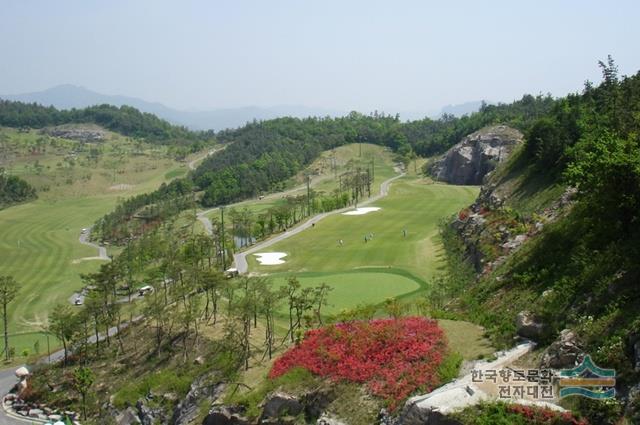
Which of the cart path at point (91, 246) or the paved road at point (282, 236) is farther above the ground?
the paved road at point (282, 236)

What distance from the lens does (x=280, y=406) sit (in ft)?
91.9

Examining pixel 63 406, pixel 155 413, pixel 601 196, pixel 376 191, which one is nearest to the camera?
pixel 601 196

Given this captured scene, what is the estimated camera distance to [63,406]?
4350 cm

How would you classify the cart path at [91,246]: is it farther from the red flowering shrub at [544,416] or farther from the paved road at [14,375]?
the red flowering shrub at [544,416]

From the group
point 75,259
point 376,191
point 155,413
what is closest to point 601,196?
point 155,413

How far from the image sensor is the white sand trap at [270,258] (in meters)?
74.8

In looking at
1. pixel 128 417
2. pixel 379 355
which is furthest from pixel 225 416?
pixel 128 417

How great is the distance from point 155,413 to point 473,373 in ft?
75.4

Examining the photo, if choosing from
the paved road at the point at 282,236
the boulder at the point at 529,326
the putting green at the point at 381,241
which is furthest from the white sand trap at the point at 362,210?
the boulder at the point at 529,326

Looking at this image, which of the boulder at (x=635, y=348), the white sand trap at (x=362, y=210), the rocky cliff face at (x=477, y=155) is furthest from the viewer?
the rocky cliff face at (x=477, y=155)

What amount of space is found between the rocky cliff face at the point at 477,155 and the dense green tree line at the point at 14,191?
126 m

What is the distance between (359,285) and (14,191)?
156908 mm

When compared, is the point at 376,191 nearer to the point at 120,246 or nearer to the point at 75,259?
the point at 120,246

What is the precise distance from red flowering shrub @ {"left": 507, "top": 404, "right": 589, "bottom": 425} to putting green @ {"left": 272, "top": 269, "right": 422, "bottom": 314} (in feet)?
90.1
